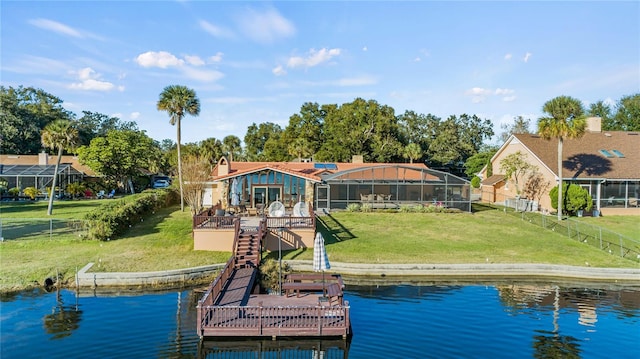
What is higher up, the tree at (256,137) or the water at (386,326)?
the tree at (256,137)

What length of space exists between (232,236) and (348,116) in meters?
37.1

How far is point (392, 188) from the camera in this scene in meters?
31.3

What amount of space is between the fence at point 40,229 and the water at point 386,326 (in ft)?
24.3

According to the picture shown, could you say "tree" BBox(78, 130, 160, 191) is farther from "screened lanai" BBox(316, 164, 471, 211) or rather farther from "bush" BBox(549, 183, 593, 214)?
"bush" BBox(549, 183, 593, 214)

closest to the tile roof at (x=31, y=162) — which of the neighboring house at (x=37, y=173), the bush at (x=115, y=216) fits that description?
the neighboring house at (x=37, y=173)

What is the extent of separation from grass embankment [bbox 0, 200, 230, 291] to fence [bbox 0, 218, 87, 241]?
0.30 meters

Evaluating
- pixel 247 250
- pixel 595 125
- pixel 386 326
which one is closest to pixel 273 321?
pixel 386 326

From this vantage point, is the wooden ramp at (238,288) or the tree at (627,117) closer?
the wooden ramp at (238,288)

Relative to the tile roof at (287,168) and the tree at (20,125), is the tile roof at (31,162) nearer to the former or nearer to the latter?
the tree at (20,125)

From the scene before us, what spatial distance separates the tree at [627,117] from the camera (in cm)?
5853

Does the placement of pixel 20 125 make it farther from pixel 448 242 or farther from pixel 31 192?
pixel 448 242

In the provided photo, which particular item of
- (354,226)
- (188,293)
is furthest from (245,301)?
(354,226)

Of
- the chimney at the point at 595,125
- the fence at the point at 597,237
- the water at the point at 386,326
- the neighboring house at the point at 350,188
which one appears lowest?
the water at the point at 386,326

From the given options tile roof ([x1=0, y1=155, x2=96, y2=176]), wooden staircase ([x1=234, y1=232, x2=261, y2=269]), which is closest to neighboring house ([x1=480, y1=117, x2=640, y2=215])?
wooden staircase ([x1=234, y1=232, x2=261, y2=269])
